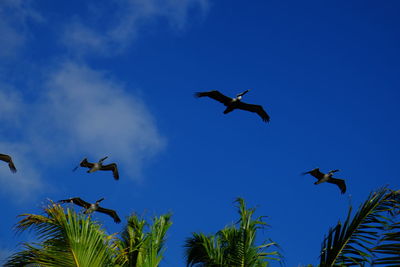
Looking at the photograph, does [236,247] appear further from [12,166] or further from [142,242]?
[12,166]

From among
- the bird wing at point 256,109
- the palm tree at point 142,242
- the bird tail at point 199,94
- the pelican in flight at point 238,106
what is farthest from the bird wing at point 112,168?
the palm tree at point 142,242

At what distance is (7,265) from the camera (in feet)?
25.1

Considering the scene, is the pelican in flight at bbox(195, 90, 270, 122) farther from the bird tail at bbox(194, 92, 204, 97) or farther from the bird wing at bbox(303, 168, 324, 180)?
the bird wing at bbox(303, 168, 324, 180)

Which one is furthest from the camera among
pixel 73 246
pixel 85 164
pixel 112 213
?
A: pixel 85 164

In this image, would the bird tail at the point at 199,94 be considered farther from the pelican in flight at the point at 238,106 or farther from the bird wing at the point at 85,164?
the bird wing at the point at 85,164

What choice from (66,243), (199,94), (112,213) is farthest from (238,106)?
(66,243)

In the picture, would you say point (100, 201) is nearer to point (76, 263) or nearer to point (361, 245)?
point (76, 263)

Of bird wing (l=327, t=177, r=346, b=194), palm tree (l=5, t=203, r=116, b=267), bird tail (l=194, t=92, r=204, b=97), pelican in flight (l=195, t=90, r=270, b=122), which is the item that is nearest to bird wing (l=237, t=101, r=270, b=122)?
pelican in flight (l=195, t=90, r=270, b=122)

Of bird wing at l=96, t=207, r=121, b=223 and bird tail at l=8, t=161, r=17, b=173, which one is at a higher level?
bird tail at l=8, t=161, r=17, b=173

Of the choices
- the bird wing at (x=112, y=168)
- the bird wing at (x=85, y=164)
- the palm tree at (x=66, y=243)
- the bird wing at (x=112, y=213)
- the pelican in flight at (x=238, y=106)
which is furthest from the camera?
the bird wing at (x=112, y=168)

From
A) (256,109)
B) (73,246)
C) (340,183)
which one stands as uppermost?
(256,109)

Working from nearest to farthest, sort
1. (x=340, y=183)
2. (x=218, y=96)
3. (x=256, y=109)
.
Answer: (x=218, y=96) → (x=256, y=109) → (x=340, y=183)

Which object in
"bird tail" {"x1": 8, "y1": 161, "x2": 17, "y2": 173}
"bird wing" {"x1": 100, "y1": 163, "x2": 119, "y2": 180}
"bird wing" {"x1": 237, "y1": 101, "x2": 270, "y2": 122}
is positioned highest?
"bird wing" {"x1": 237, "y1": 101, "x2": 270, "y2": 122}

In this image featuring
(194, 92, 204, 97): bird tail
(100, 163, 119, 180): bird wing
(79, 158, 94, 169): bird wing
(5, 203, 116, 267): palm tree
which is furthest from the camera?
(100, 163, 119, 180): bird wing
